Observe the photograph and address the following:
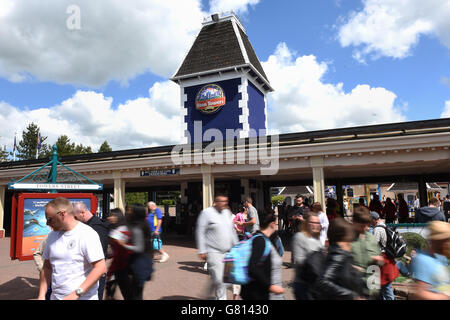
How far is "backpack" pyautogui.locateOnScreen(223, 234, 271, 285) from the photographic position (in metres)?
2.98

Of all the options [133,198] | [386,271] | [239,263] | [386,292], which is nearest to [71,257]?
[239,263]

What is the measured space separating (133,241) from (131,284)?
0.46 m

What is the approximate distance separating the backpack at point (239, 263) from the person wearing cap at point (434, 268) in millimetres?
1256

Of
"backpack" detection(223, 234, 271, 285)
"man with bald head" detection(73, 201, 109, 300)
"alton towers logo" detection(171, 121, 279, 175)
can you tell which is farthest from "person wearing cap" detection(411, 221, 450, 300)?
"alton towers logo" detection(171, 121, 279, 175)

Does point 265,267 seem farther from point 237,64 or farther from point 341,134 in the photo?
point 237,64

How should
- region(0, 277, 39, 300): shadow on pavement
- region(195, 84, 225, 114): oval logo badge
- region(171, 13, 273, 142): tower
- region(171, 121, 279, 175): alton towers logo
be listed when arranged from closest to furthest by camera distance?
1. region(0, 277, 39, 300): shadow on pavement
2. region(171, 121, 279, 175): alton towers logo
3. region(171, 13, 273, 142): tower
4. region(195, 84, 225, 114): oval logo badge

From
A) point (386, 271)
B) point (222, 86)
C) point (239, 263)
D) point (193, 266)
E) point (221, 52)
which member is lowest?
point (193, 266)

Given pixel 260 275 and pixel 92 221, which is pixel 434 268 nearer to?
pixel 260 275

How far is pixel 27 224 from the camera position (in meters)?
6.68

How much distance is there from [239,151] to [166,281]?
534 centimetres

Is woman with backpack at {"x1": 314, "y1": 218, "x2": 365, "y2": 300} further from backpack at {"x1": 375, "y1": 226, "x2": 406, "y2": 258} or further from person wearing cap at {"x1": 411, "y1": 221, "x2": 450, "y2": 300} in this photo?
backpack at {"x1": 375, "y1": 226, "x2": 406, "y2": 258}

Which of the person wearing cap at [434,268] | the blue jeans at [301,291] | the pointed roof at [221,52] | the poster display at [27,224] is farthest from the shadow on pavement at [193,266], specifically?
the pointed roof at [221,52]

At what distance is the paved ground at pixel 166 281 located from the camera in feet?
19.6

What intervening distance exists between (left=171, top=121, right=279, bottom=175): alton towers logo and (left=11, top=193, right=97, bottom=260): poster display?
5304mm
